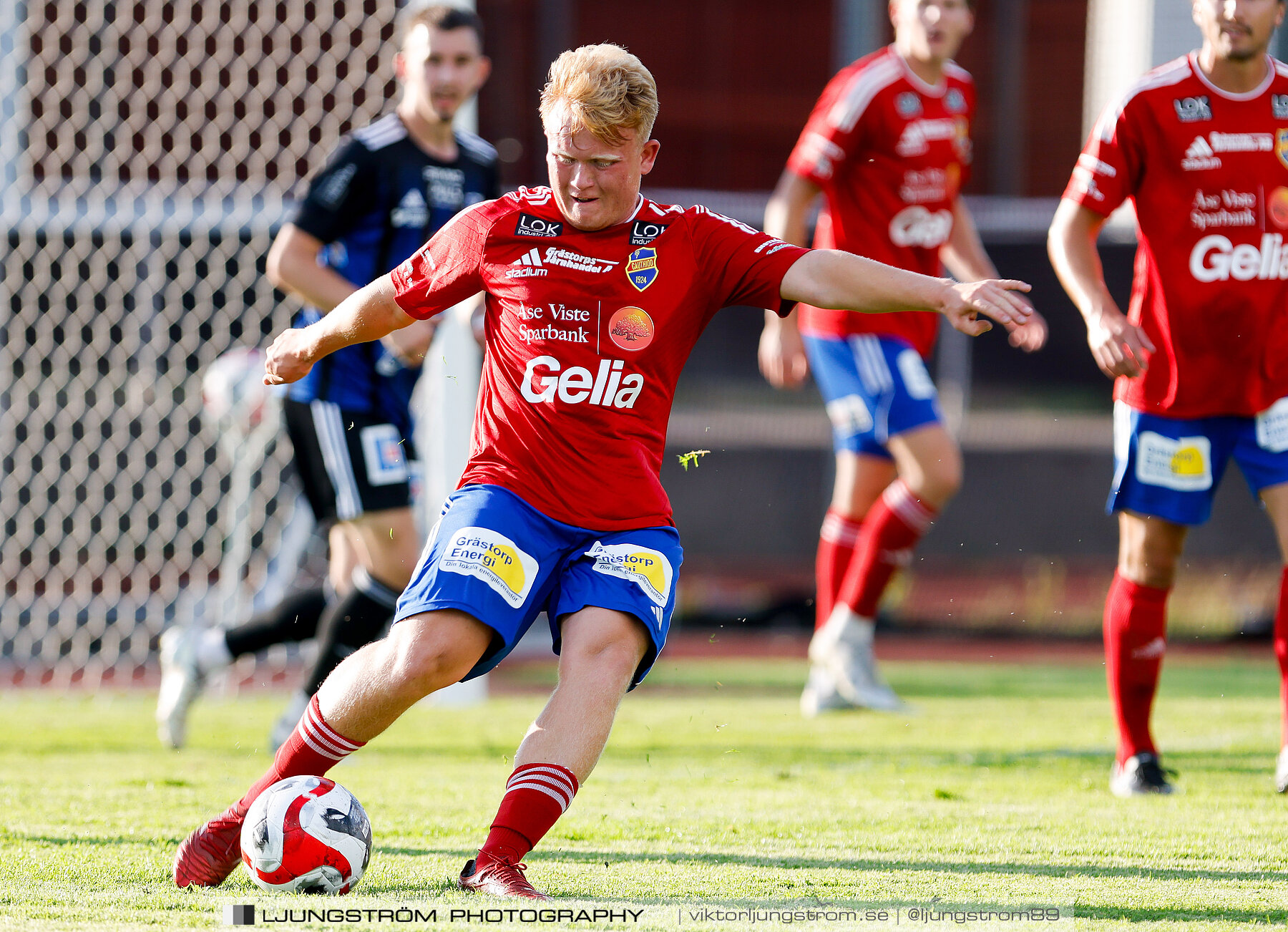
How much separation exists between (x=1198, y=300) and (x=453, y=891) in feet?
8.02

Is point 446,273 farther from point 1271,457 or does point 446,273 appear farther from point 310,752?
point 1271,457

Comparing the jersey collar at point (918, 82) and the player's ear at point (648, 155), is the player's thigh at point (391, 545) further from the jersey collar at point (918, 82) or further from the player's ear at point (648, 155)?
the jersey collar at point (918, 82)

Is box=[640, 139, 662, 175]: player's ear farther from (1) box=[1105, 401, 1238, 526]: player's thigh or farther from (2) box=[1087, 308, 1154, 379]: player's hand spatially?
(1) box=[1105, 401, 1238, 526]: player's thigh

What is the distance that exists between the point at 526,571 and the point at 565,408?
341 mm

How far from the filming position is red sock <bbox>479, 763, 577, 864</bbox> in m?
2.71

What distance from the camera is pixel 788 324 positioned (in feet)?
17.6

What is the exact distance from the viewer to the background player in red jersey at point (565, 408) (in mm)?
2814

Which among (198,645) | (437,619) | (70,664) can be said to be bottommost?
(70,664)

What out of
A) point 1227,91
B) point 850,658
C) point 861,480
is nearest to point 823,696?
point 850,658

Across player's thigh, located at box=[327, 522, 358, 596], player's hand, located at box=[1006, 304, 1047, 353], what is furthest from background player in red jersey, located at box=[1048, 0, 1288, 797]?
player's thigh, located at box=[327, 522, 358, 596]

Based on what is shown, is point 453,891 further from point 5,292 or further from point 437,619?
point 5,292

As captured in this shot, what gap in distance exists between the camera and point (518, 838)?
8.90 feet

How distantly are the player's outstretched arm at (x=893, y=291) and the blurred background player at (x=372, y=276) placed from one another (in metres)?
1.98

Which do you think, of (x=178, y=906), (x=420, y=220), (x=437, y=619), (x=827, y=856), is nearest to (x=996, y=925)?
(x=827, y=856)
